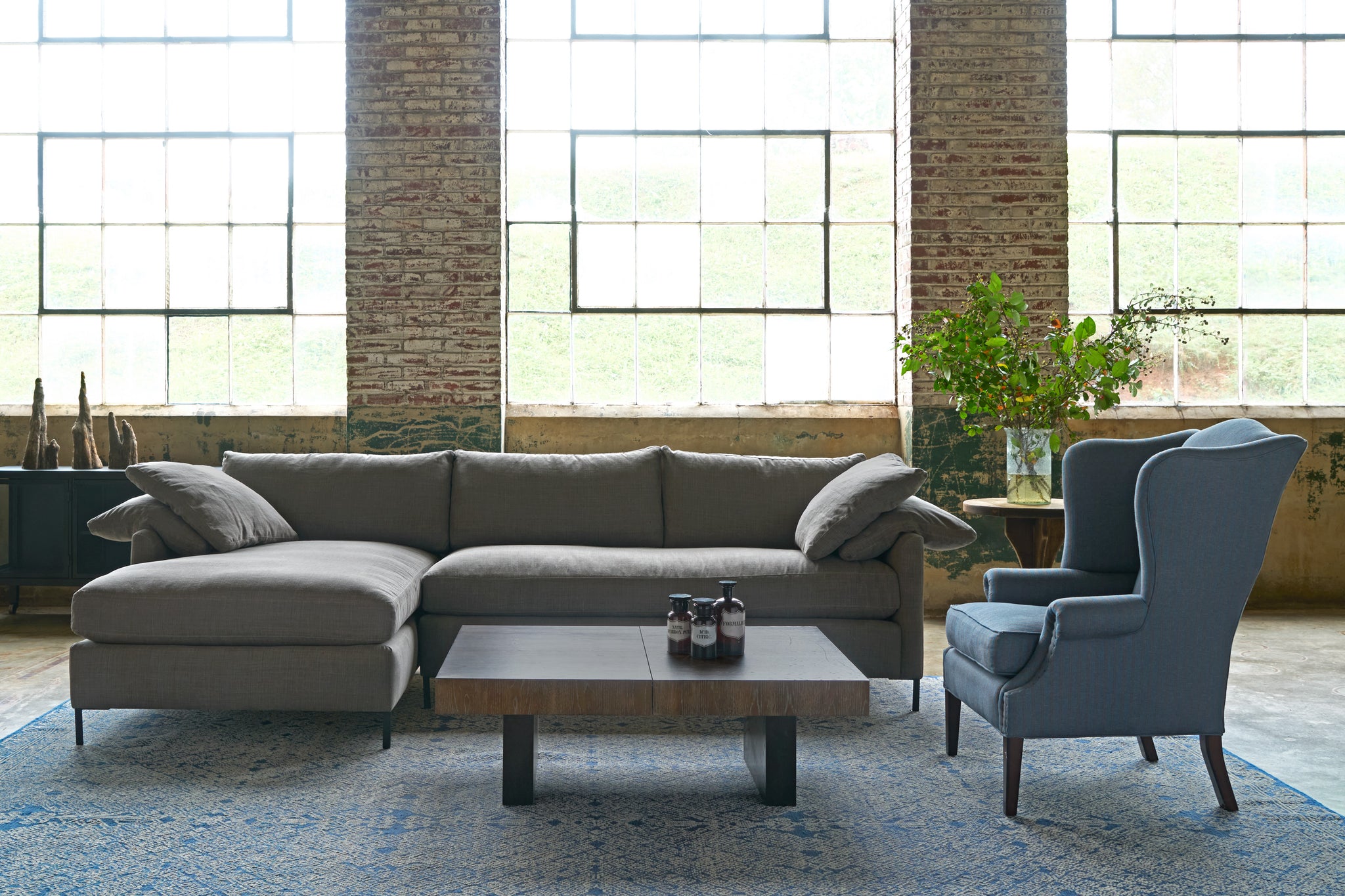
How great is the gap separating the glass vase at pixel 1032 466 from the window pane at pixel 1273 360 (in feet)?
7.85

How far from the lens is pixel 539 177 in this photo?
5938mm

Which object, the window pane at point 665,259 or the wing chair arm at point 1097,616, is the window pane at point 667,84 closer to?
the window pane at point 665,259

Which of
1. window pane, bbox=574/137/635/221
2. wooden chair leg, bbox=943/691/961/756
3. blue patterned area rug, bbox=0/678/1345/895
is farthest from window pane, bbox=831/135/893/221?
wooden chair leg, bbox=943/691/961/756

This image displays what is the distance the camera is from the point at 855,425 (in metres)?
5.79

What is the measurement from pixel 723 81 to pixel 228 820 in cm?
474

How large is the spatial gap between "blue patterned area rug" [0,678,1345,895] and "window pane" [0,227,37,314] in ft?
11.1

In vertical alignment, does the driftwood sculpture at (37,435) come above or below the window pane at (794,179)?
below

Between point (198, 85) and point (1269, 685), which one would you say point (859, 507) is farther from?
point (198, 85)

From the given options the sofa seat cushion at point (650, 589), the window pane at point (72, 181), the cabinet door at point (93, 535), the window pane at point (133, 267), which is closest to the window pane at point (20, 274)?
the window pane at point (72, 181)

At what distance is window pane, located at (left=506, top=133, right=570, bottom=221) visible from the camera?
233 inches

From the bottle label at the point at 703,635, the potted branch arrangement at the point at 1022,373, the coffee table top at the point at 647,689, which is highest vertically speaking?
the potted branch arrangement at the point at 1022,373

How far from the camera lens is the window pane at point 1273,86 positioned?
19.6 ft

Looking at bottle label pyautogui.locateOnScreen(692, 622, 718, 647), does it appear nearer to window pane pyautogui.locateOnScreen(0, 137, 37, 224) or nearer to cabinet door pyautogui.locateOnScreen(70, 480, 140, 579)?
cabinet door pyautogui.locateOnScreen(70, 480, 140, 579)

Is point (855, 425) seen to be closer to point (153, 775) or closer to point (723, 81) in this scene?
point (723, 81)
